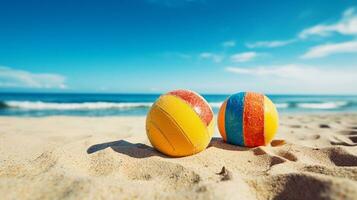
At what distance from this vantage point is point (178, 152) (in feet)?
11.2

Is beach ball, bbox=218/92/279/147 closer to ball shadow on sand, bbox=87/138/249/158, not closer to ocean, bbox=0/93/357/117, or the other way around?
ball shadow on sand, bbox=87/138/249/158

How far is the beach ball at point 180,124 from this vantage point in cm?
332

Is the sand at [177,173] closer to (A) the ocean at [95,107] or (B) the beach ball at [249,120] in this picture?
(B) the beach ball at [249,120]

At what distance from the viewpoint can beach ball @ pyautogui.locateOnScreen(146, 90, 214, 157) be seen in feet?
10.9

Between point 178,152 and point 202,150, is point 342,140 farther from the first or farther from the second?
point 178,152

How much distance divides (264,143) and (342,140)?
178cm

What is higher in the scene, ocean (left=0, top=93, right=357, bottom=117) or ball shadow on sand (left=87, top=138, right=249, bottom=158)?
ball shadow on sand (left=87, top=138, right=249, bottom=158)

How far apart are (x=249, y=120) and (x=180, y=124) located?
1.13m

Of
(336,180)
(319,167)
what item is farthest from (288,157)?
(336,180)

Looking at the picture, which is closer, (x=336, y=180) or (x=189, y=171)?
(x=336, y=180)

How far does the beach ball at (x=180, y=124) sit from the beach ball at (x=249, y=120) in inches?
20.7

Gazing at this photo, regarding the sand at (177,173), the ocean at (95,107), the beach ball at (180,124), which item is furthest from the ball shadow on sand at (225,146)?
the ocean at (95,107)

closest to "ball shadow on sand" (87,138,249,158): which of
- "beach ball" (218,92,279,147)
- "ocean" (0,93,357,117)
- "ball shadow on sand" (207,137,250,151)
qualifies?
"ball shadow on sand" (207,137,250,151)

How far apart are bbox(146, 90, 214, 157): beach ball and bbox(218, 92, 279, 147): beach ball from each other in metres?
0.52
